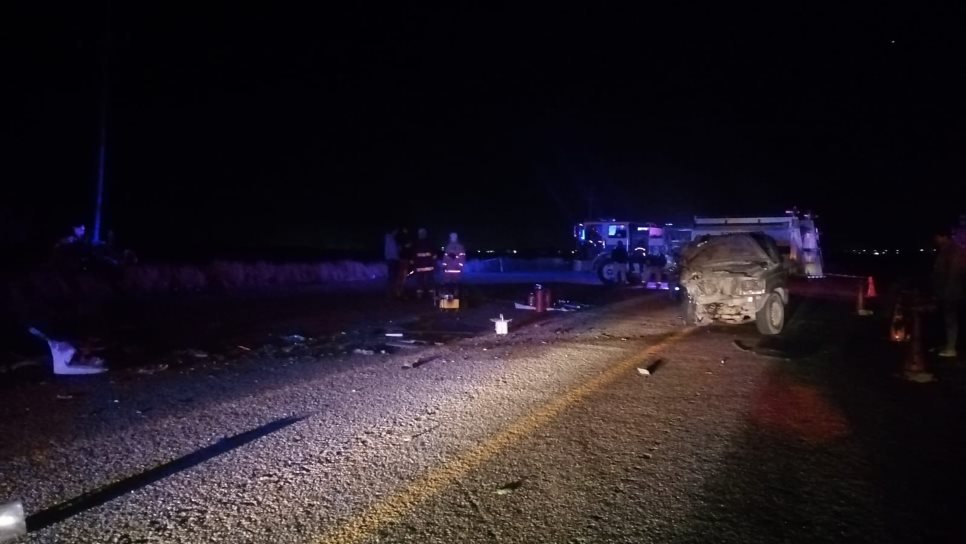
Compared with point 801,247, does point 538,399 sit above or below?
below

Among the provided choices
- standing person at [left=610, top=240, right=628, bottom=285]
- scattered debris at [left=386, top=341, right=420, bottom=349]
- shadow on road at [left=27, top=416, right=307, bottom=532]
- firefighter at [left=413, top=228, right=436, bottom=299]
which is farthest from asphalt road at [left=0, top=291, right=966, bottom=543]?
standing person at [left=610, top=240, right=628, bottom=285]

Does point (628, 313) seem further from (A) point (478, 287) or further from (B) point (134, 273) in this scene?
(B) point (134, 273)

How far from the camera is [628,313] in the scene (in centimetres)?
1777

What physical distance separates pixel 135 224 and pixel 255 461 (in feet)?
205

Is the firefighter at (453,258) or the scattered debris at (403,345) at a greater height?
the firefighter at (453,258)

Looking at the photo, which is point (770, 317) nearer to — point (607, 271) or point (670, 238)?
point (607, 271)

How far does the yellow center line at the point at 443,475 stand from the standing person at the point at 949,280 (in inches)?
219

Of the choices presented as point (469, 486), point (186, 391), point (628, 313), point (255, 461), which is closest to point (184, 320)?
point (186, 391)

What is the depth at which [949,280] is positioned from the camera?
10.9 m

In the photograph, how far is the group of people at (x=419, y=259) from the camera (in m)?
19.5

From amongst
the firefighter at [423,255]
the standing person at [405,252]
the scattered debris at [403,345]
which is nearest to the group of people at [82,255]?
the standing person at [405,252]

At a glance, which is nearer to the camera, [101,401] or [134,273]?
[101,401]

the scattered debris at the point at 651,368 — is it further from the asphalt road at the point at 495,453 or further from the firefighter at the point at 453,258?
the firefighter at the point at 453,258

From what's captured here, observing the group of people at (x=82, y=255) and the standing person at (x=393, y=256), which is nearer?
the standing person at (x=393, y=256)
